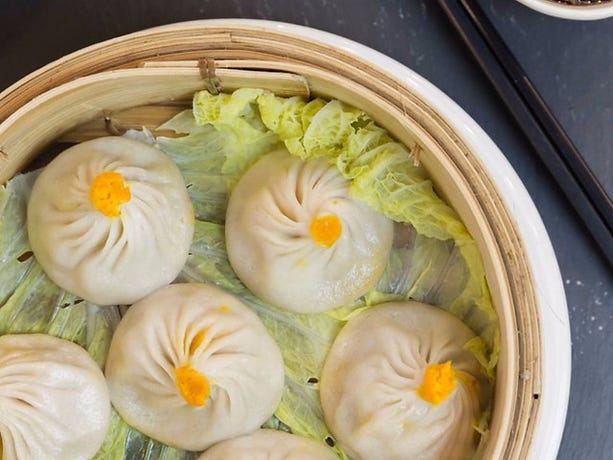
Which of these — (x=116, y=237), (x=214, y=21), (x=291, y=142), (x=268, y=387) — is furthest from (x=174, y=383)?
(x=214, y=21)

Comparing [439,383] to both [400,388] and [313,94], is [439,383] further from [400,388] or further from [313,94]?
[313,94]

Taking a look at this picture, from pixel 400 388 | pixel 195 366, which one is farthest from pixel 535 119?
pixel 195 366

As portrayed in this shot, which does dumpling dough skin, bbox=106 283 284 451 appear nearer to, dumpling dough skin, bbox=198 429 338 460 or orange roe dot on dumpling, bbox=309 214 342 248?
dumpling dough skin, bbox=198 429 338 460

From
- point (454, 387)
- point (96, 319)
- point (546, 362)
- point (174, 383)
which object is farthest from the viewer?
point (96, 319)

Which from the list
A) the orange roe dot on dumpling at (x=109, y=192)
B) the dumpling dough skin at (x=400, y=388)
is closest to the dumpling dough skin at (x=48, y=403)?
the orange roe dot on dumpling at (x=109, y=192)

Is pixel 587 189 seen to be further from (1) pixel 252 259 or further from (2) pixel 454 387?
(1) pixel 252 259

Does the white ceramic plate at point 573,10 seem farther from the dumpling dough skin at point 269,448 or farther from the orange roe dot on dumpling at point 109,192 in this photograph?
the dumpling dough skin at point 269,448
